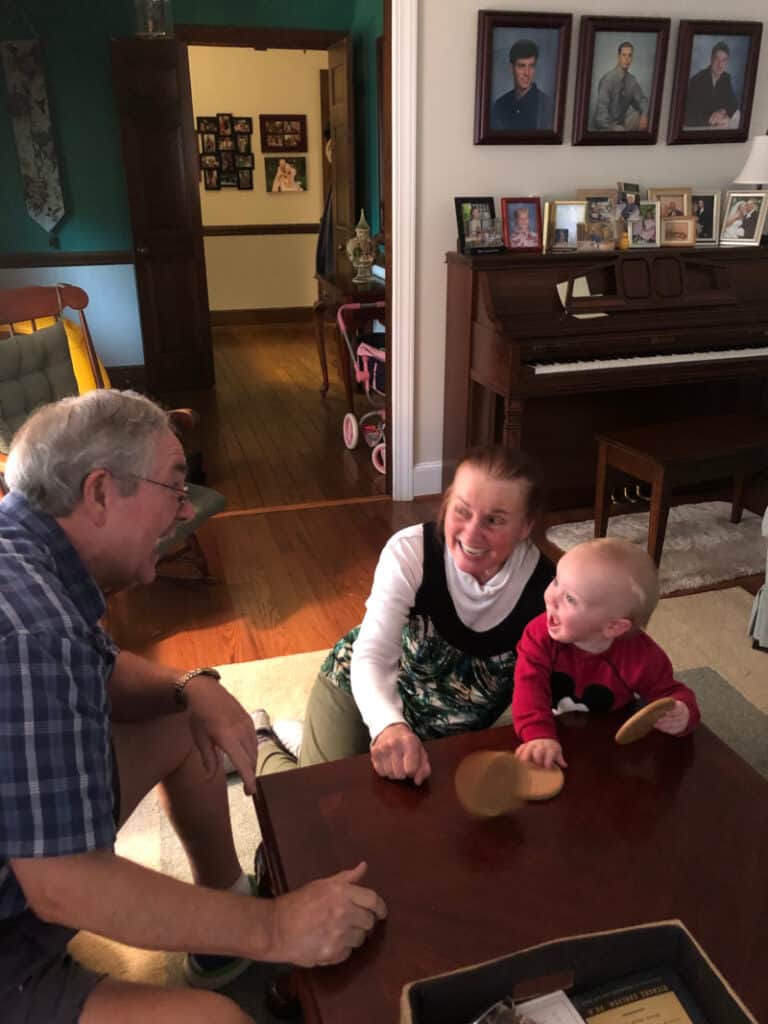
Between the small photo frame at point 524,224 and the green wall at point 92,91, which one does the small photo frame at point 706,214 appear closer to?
the small photo frame at point 524,224

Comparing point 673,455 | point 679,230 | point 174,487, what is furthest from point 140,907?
point 679,230

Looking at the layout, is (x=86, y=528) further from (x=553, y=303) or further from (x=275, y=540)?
(x=553, y=303)

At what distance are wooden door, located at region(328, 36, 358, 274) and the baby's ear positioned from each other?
4.48 metres

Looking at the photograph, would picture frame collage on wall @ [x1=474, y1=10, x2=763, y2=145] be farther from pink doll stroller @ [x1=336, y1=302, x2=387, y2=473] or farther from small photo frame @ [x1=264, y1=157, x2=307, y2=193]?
small photo frame @ [x1=264, y1=157, x2=307, y2=193]

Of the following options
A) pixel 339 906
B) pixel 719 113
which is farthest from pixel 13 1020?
pixel 719 113

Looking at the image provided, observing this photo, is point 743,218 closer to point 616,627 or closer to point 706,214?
point 706,214

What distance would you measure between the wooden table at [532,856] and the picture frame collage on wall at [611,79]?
2.63m

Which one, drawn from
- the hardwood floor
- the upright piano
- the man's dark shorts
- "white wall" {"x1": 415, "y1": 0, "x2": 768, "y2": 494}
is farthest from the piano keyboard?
the man's dark shorts

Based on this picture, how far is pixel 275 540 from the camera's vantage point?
10.7ft

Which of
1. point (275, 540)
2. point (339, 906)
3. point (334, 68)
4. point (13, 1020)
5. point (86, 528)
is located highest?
point (334, 68)

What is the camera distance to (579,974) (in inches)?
34.6

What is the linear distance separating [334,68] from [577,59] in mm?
2993

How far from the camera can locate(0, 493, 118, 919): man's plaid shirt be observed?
82 cm

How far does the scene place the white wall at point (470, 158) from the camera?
2971 mm
